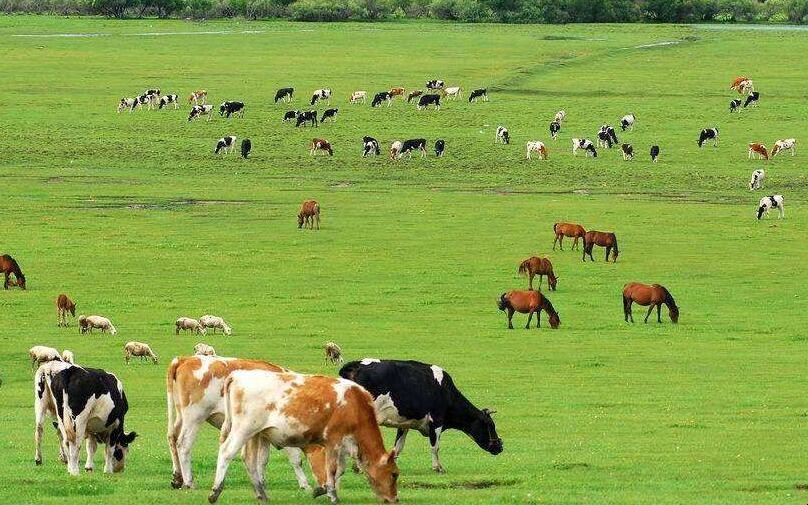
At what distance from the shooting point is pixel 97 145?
66.9 meters

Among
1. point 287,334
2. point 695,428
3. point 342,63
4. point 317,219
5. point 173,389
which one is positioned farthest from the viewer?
point 342,63

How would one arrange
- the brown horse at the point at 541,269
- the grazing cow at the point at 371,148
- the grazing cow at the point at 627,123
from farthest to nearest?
the grazing cow at the point at 627,123, the grazing cow at the point at 371,148, the brown horse at the point at 541,269

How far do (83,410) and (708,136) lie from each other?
5244cm

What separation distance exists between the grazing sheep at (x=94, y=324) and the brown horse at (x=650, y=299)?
34.2 feet

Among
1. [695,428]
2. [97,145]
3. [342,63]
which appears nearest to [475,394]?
[695,428]

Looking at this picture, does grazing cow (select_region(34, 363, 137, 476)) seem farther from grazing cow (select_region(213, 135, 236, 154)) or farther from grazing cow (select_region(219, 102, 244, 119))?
grazing cow (select_region(219, 102, 244, 119))

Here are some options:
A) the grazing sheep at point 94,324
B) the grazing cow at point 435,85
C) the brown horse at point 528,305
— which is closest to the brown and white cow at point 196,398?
the grazing sheep at point 94,324

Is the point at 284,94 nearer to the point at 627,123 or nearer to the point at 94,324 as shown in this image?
the point at 627,123

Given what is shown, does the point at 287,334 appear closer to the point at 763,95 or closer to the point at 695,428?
the point at 695,428

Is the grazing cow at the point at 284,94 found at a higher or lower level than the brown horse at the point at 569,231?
lower

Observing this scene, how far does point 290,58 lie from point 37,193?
4776cm

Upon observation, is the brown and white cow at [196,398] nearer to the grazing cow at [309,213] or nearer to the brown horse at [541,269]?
the brown horse at [541,269]

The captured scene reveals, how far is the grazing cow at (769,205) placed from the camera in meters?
49.1

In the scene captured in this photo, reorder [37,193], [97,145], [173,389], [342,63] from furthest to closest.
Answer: [342,63] → [97,145] → [37,193] → [173,389]
